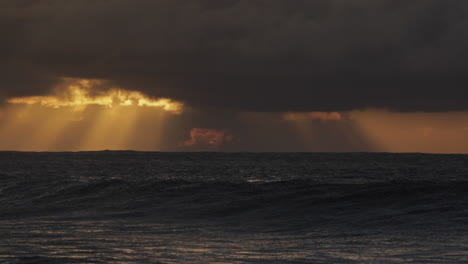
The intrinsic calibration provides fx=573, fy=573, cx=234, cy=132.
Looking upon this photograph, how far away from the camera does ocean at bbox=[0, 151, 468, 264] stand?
17.0 meters

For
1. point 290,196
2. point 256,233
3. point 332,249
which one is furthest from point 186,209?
point 332,249

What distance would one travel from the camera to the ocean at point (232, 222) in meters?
17.0

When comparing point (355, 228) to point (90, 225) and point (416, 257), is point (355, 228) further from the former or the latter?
point (90, 225)

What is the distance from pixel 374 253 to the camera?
17516 mm

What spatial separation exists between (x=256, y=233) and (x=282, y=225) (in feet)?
10.2

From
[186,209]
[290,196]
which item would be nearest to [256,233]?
[186,209]

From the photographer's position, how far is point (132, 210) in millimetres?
31891

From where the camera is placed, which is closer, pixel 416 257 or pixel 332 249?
pixel 416 257

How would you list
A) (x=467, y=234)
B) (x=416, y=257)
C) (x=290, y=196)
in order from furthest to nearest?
(x=290, y=196)
(x=467, y=234)
(x=416, y=257)

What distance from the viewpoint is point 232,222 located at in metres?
27.7

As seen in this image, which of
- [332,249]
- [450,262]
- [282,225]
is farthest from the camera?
[282,225]

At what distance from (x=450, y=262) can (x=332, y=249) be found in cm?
406

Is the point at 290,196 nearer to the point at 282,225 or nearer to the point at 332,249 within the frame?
the point at 282,225

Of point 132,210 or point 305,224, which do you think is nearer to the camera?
point 305,224
